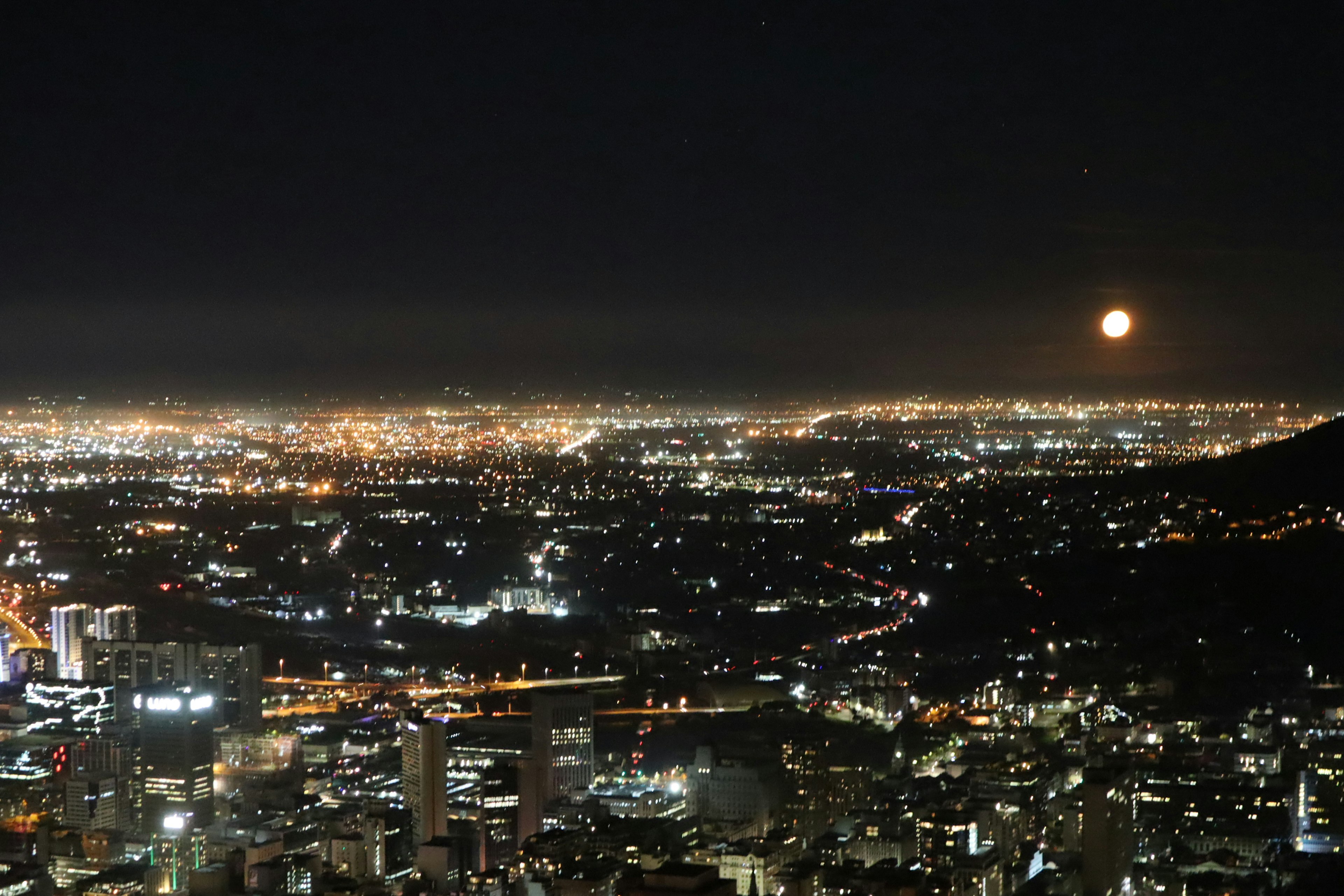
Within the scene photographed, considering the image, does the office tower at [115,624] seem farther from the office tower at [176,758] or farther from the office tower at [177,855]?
the office tower at [177,855]

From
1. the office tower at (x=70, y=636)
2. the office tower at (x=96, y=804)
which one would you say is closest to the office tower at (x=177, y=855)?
the office tower at (x=96, y=804)

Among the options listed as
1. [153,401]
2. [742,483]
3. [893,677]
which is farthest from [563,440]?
[893,677]

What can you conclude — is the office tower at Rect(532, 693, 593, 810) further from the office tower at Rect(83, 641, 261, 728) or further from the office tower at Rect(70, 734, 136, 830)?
the office tower at Rect(70, 734, 136, 830)

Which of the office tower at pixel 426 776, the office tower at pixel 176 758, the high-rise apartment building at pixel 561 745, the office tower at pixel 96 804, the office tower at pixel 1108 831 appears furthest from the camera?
the high-rise apartment building at pixel 561 745

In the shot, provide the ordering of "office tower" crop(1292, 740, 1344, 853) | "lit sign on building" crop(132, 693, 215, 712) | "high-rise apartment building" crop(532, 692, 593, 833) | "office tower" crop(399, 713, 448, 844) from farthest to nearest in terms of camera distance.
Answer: "lit sign on building" crop(132, 693, 215, 712)
"high-rise apartment building" crop(532, 692, 593, 833)
"office tower" crop(399, 713, 448, 844)
"office tower" crop(1292, 740, 1344, 853)

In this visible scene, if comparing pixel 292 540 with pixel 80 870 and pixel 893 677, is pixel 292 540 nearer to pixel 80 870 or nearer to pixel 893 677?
pixel 893 677

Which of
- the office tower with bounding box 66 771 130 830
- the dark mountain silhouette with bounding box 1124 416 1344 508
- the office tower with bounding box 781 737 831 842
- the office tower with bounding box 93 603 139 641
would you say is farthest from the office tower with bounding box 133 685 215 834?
the dark mountain silhouette with bounding box 1124 416 1344 508

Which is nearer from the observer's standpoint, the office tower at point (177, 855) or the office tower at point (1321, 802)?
the office tower at point (1321, 802)

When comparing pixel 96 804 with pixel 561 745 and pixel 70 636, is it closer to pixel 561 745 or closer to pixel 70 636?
pixel 561 745
